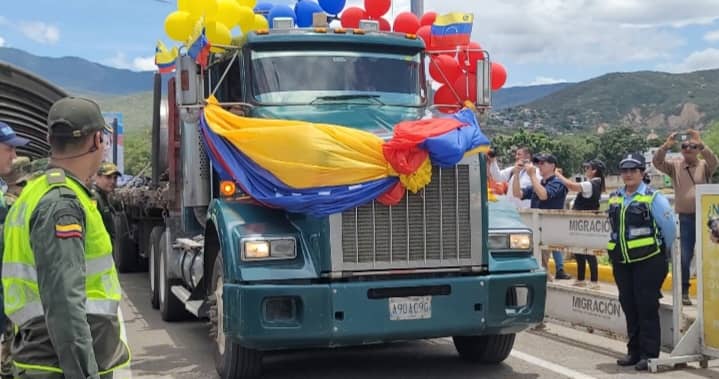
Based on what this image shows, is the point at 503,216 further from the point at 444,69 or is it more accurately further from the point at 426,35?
the point at 426,35

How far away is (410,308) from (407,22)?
4.22m

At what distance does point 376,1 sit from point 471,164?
3843mm

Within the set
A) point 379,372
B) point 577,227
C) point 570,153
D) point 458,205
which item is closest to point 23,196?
point 458,205

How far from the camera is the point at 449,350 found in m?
8.09

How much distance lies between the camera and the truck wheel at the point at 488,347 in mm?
7223

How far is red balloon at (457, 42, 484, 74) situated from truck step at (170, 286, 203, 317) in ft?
10.7

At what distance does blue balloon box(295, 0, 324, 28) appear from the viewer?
9383 mm

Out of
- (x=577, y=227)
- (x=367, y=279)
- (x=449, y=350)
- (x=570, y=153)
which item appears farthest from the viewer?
(x=570, y=153)

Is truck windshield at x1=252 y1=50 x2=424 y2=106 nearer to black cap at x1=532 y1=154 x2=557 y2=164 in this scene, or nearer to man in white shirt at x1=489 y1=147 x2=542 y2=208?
black cap at x1=532 y1=154 x2=557 y2=164

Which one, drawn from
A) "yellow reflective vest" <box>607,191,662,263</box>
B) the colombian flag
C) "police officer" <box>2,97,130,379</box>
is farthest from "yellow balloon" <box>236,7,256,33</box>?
A: "police officer" <box>2,97,130,379</box>

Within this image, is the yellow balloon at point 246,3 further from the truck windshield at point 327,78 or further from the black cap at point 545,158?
the black cap at point 545,158

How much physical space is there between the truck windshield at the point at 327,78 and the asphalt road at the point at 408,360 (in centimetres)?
227

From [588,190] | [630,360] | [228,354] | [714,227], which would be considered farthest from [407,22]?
[228,354]

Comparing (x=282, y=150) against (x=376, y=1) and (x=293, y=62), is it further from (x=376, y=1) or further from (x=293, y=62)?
(x=376, y=1)
